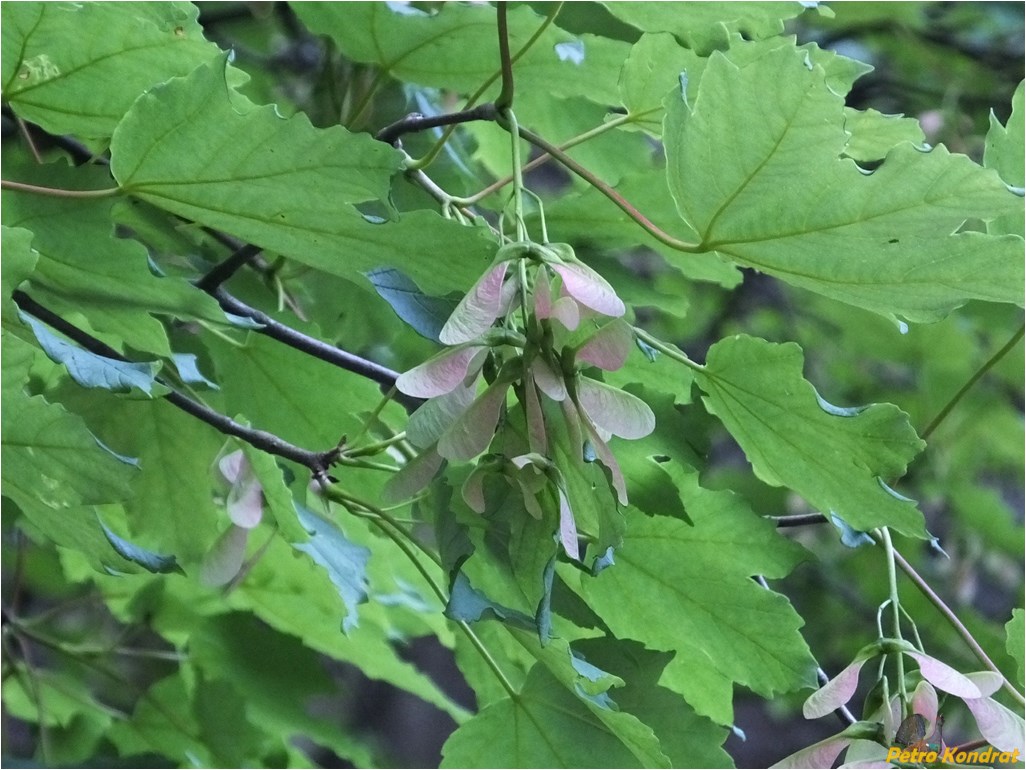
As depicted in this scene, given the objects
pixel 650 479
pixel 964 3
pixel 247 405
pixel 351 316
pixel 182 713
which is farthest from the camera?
pixel 964 3

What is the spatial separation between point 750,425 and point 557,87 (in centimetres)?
24

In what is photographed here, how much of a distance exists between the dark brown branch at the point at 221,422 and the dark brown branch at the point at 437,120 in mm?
138

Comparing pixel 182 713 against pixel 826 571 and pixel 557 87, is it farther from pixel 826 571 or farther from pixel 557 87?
pixel 826 571

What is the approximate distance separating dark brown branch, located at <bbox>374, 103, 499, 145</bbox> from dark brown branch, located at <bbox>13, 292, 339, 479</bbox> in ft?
0.45

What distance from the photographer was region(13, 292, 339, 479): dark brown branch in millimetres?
494

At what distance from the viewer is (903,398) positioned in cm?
160

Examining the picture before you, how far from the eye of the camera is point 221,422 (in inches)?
20.1

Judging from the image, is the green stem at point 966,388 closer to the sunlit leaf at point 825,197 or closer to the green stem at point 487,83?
the sunlit leaf at point 825,197

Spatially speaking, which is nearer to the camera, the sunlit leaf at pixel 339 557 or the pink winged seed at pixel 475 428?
the pink winged seed at pixel 475 428

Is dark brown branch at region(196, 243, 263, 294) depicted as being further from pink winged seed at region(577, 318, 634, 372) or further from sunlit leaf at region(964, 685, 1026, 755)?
sunlit leaf at region(964, 685, 1026, 755)

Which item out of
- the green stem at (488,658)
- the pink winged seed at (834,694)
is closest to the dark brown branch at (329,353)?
the green stem at (488,658)

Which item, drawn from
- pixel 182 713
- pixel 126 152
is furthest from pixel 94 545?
pixel 182 713

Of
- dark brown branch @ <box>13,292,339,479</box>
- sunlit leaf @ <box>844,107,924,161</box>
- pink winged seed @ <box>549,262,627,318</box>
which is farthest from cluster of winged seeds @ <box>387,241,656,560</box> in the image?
sunlit leaf @ <box>844,107,924,161</box>

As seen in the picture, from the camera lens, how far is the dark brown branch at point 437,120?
0.50 metres
